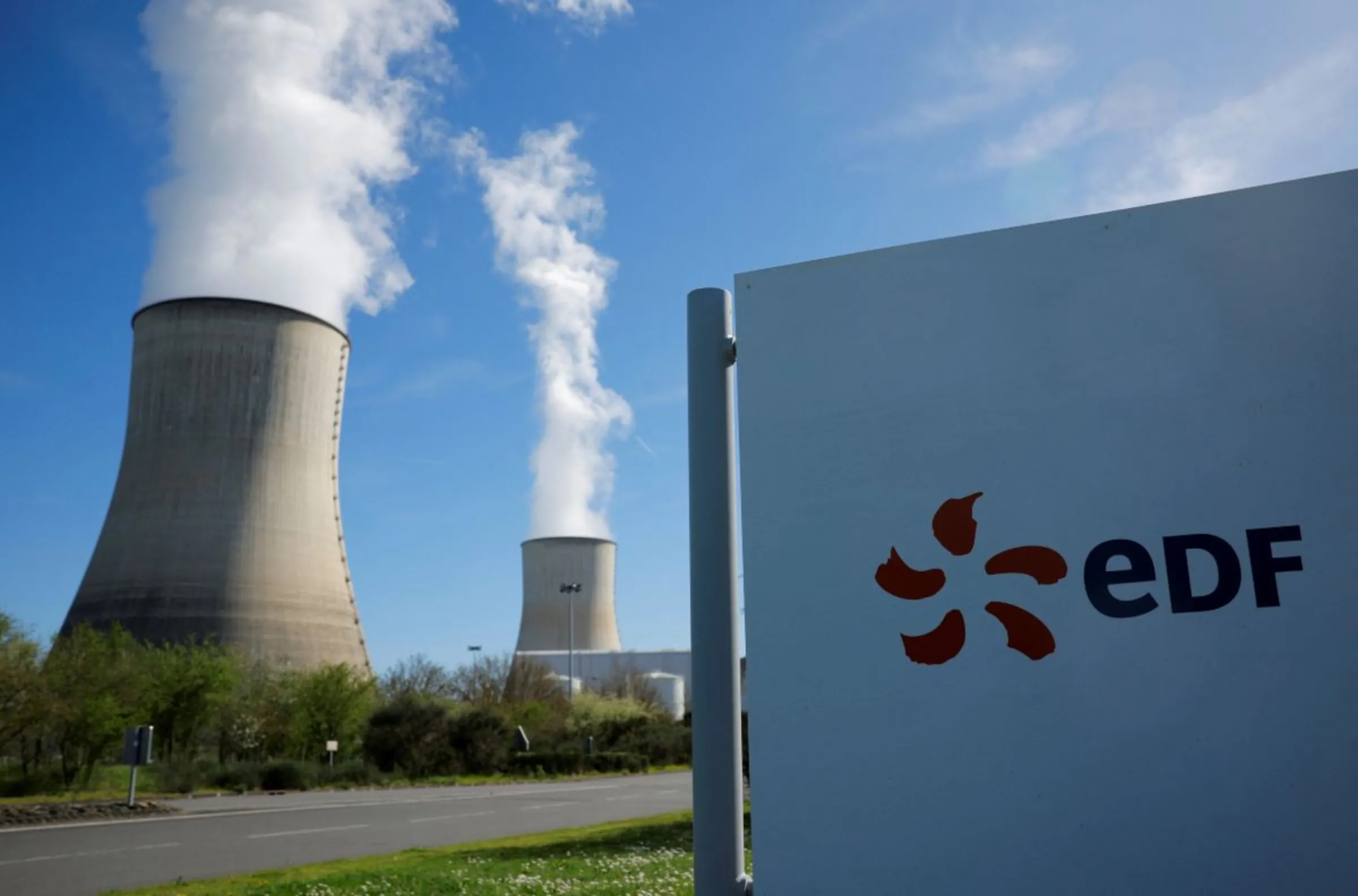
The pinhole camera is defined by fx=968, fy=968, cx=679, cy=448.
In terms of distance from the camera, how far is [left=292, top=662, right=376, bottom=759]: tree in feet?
86.0

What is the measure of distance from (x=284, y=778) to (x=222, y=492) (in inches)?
A: 306

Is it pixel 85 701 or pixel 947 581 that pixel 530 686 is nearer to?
pixel 85 701

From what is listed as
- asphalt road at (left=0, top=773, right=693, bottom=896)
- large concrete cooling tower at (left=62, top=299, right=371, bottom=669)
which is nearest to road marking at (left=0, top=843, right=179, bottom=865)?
asphalt road at (left=0, top=773, right=693, bottom=896)

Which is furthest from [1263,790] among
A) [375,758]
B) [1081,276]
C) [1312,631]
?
[375,758]

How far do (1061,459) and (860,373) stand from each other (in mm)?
353

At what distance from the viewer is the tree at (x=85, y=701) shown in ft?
63.9

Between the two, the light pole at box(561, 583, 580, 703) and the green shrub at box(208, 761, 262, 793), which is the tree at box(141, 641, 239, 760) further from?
the light pole at box(561, 583, 580, 703)

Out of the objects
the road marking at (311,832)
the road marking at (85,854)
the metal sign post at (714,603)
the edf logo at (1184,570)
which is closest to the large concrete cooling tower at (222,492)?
the road marking at (311,832)

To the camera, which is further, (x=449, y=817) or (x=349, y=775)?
(x=349, y=775)

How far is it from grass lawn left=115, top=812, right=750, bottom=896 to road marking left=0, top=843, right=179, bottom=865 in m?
3.05

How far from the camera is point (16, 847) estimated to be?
10.7 meters

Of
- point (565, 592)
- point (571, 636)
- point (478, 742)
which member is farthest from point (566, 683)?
point (478, 742)

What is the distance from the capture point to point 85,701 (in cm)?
1981

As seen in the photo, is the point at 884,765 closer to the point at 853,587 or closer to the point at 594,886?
the point at 853,587
